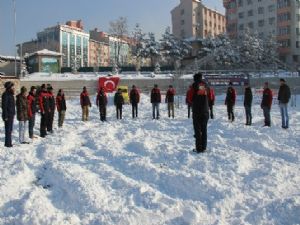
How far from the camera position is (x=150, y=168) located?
8.78 m

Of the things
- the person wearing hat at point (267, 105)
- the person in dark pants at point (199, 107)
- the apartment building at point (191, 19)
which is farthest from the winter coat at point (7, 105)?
the apartment building at point (191, 19)

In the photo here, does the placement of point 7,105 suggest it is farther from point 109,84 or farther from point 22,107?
point 109,84

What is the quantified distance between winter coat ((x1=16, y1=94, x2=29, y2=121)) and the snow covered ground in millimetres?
1012

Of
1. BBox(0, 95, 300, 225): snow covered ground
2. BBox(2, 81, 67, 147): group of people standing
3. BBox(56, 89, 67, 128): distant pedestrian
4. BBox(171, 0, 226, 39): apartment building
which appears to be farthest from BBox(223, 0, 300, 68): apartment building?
BBox(0, 95, 300, 225): snow covered ground

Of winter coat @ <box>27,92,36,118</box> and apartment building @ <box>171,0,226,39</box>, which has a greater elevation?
apartment building @ <box>171,0,226,39</box>

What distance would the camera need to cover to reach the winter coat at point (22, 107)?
1296 centimetres

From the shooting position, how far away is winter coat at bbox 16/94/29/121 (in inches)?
510

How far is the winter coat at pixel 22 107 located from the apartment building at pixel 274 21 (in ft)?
215

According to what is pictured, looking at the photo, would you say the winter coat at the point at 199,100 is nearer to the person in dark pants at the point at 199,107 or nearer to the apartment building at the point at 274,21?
the person in dark pants at the point at 199,107

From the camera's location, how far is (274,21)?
82.2 meters

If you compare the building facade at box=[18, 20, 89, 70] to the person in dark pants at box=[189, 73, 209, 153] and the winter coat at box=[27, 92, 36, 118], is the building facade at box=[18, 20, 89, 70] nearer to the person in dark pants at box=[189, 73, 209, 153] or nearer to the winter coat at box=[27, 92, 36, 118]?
the winter coat at box=[27, 92, 36, 118]

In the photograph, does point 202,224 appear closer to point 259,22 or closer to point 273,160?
point 273,160


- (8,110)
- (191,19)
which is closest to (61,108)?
(8,110)

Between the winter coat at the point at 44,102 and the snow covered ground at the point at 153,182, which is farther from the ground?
the winter coat at the point at 44,102
